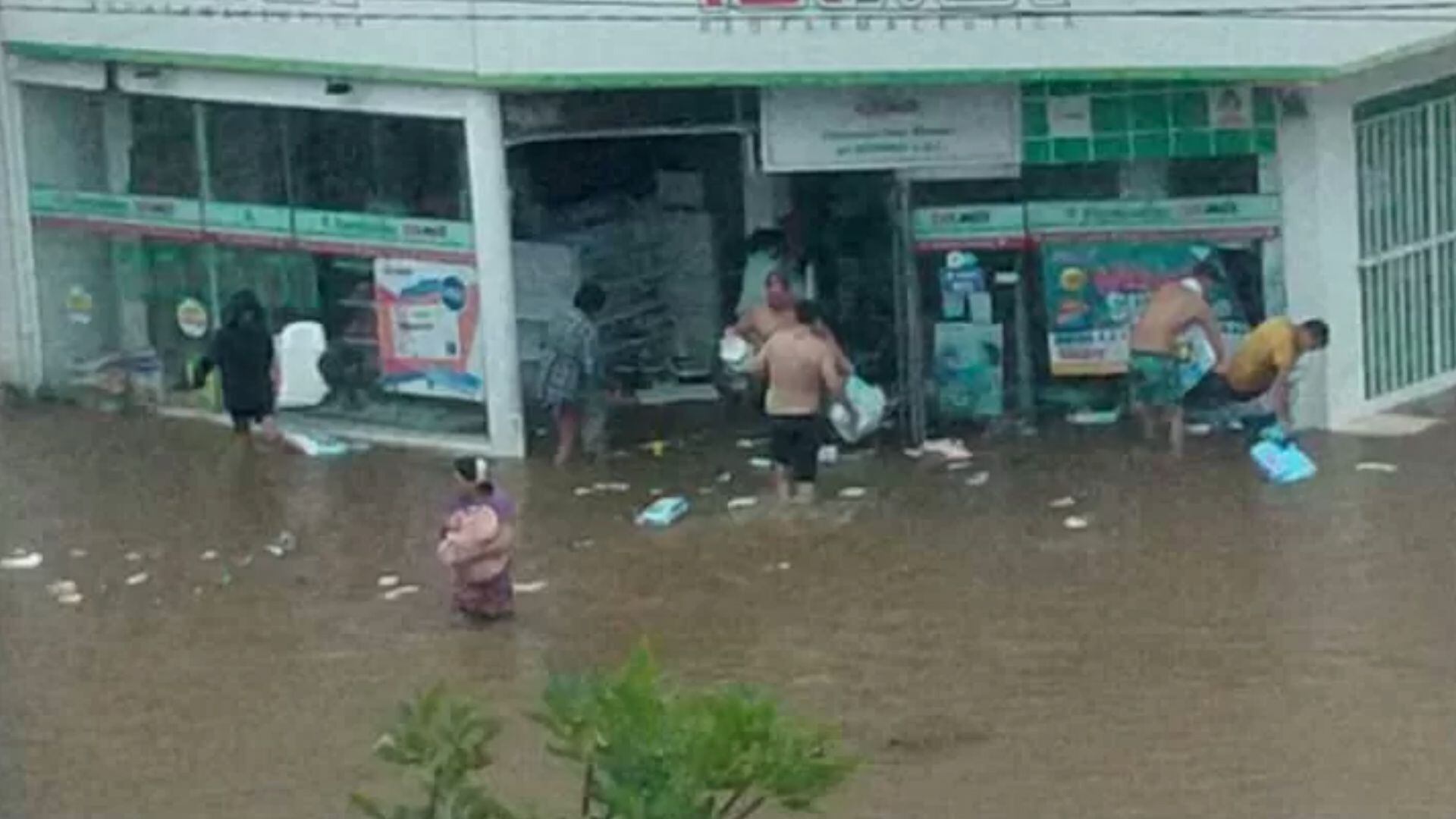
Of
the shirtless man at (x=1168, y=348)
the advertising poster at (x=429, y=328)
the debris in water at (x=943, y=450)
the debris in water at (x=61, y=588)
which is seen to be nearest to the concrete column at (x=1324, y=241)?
the shirtless man at (x=1168, y=348)

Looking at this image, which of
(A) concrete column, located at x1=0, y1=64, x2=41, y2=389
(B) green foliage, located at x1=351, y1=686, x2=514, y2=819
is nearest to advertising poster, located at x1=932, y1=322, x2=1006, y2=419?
(A) concrete column, located at x1=0, y1=64, x2=41, y2=389

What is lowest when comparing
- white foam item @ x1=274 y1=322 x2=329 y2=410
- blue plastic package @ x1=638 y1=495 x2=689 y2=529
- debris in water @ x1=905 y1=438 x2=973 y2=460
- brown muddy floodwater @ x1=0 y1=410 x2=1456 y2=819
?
brown muddy floodwater @ x1=0 y1=410 x2=1456 y2=819

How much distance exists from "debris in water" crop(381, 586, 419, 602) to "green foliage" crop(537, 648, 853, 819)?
10.3m

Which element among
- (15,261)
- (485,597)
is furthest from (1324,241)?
(15,261)

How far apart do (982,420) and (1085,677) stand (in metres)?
5.70

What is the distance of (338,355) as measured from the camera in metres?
24.0

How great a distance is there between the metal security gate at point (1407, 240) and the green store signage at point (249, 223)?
5105mm

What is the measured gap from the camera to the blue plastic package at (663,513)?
69.5ft

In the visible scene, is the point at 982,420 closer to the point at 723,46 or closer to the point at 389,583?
the point at 723,46

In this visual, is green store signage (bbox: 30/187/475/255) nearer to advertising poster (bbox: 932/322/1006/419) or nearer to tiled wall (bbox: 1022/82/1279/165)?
advertising poster (bbox: 932/322/1006/419)

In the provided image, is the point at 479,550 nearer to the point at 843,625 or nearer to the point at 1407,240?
the point at 843,625

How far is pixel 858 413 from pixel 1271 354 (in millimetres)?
2288

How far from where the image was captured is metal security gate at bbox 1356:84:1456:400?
22859 mm

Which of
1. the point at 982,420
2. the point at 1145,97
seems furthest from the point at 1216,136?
the point at 982,420
